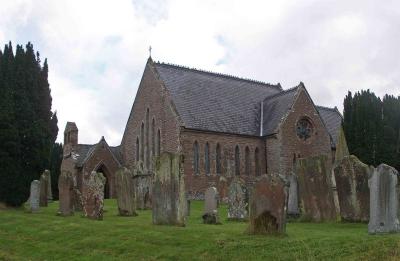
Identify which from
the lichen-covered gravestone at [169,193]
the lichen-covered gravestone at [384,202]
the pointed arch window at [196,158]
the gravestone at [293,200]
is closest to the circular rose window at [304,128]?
the pointed arch window at [196,158]

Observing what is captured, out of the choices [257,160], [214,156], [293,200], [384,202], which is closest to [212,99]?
[214,156]

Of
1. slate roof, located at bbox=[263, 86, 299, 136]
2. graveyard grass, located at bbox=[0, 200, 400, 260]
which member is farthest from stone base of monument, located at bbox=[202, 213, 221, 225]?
slate roof, located at bbox=[263, 86, 299, 136]

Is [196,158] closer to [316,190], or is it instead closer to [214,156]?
[214,156]

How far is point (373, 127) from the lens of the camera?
3644 cm

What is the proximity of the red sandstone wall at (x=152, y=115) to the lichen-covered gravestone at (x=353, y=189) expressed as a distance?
67.9 feet

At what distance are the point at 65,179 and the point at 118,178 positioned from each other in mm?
2931

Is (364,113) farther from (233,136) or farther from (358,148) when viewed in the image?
(233,136)

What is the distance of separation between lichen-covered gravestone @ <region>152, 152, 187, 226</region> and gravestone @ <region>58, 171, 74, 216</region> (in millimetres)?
6961

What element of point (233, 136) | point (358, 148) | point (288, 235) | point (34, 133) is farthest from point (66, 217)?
point (358, 148)

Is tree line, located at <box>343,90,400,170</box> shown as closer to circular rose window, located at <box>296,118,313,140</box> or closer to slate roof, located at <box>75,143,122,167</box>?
circular rose window, located at <box>296,118,313,140</box>

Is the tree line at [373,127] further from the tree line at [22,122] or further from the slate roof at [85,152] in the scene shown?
the tree line at [22,122]

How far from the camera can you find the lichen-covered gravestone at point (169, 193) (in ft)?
54.6

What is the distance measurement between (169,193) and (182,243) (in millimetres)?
3618

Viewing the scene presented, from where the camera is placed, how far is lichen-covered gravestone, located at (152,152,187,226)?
1666 centimetres
